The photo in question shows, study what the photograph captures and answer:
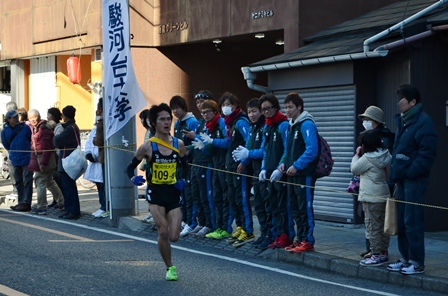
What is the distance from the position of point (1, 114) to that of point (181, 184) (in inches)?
809

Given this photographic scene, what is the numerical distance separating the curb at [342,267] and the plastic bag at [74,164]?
3.17 meters

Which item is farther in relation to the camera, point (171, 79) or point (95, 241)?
point (171, 79)

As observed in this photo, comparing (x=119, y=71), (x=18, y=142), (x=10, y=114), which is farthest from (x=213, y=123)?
(x=10, y=114)

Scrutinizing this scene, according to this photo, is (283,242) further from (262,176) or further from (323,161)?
(323,161)

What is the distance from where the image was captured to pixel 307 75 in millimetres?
14602

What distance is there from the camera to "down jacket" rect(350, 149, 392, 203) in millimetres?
10375

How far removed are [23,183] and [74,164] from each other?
199 centimetres

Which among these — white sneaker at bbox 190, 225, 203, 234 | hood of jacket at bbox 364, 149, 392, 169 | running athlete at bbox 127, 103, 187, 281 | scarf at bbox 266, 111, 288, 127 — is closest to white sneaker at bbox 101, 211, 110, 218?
white sneaker at bbox 190, 225, 203, 234

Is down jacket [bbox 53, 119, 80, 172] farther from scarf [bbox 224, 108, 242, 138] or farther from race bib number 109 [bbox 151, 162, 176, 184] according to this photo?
race bib number 109 [bbox 151, 162, 176, 184]

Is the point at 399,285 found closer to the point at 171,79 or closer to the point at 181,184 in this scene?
the point at 181,184

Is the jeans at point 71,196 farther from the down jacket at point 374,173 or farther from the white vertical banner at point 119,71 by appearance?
the down jacket at point 374,173

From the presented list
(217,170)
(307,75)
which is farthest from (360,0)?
(217,170)

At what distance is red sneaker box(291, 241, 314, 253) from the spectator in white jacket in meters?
0.92

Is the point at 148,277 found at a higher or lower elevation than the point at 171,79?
lower
